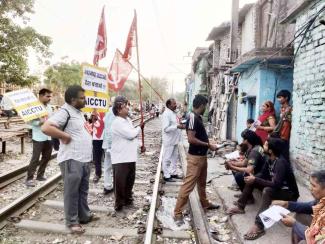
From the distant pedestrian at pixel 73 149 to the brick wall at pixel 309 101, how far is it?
4.25 m

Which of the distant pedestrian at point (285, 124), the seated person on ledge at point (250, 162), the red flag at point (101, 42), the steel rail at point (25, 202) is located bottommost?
the steel rail at point (25, 202)

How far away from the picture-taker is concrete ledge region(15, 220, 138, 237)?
4551mm

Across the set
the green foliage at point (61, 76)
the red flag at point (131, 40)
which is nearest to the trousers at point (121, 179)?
the red flag at point (131, 40)

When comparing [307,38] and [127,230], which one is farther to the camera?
[307,38]

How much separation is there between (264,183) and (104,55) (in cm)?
528

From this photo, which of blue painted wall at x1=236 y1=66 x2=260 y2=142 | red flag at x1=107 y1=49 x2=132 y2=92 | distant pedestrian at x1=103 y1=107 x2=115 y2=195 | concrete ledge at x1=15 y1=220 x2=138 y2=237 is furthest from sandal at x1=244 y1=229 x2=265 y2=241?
blue painted wall at x1=236 y1=66 x2=260 y2=142

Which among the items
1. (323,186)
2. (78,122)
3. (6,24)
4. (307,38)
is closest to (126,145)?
(78,122)

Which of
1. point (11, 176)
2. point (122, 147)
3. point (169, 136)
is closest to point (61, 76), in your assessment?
point (11, 176)

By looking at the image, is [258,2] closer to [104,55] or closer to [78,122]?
[104,55]

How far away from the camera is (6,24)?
13070mm

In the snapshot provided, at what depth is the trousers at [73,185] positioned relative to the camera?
4.43m

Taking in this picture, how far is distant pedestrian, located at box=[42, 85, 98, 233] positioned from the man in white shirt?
302cm

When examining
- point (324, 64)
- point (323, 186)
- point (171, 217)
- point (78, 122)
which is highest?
point (324, 64)

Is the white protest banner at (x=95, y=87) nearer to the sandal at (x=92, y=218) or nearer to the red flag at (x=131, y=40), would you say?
the red flag at (x=131, y=40)
